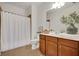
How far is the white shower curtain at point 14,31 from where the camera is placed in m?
2.32

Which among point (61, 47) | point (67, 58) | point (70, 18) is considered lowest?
point (67, 58)

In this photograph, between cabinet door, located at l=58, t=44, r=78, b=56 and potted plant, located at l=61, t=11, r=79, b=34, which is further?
potted plant, located at l=61, t=11, r=79, b=34

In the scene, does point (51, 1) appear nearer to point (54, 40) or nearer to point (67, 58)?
point (54, 40)

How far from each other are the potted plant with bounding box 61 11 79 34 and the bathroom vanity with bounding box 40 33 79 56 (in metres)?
0.12

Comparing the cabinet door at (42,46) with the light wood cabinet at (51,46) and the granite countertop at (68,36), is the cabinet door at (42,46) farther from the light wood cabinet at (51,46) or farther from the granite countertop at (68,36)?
the granite countertop at (68,36)

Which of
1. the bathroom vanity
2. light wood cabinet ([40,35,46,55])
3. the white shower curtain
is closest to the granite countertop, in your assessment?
the bathroom vanity

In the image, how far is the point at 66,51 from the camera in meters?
2.16

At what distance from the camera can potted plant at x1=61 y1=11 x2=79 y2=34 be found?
2.16 meters

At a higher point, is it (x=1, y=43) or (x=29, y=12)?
(x=29, y=12)

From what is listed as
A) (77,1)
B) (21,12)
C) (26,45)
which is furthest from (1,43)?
(77,1)

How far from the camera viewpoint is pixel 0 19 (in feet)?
7.58

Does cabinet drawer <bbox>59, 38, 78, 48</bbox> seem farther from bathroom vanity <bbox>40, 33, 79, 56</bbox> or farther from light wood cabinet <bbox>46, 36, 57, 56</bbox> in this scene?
light wood cabinet <bbox>46, 36, 57, 56</bbox>

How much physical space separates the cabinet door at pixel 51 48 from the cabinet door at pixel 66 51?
0.32 feet

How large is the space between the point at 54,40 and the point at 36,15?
1.86 ft
